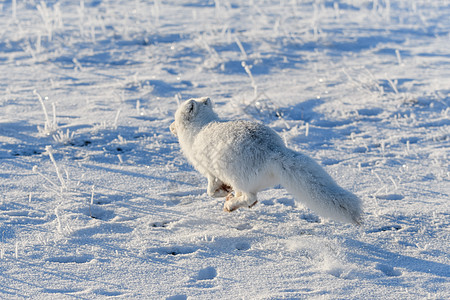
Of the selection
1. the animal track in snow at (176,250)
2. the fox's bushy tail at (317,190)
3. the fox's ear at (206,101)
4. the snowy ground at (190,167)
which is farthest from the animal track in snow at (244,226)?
the fox's ear at (206,101)

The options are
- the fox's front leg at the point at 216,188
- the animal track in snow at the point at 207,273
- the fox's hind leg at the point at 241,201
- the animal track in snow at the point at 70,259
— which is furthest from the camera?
the fox's front leg at the point at 216,188

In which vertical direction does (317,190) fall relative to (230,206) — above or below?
above

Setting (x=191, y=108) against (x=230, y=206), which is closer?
(x=230, y=206)

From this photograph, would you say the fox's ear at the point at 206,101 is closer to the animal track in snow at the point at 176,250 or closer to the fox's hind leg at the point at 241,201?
the fox's hind leg at the point at 241,201

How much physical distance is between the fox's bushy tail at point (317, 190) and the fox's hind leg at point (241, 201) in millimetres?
401

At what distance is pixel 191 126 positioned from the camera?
13.9ft

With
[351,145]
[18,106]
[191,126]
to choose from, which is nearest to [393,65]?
[351,145]

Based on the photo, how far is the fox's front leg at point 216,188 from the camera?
4.04 m

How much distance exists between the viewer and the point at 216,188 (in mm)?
4066

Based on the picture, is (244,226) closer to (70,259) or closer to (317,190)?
(317,190)

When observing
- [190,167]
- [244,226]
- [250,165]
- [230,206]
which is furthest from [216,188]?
[190,167]

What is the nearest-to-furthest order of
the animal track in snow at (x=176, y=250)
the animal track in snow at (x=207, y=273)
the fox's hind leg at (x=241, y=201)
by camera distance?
the animal track in snow at (x=207, y=273) < the animal track in snow at (x=176, y=250) < the fox's hind leg at (x=241, y=201)

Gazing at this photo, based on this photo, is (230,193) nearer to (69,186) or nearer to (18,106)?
(69,186)

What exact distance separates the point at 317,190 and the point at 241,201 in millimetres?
731
